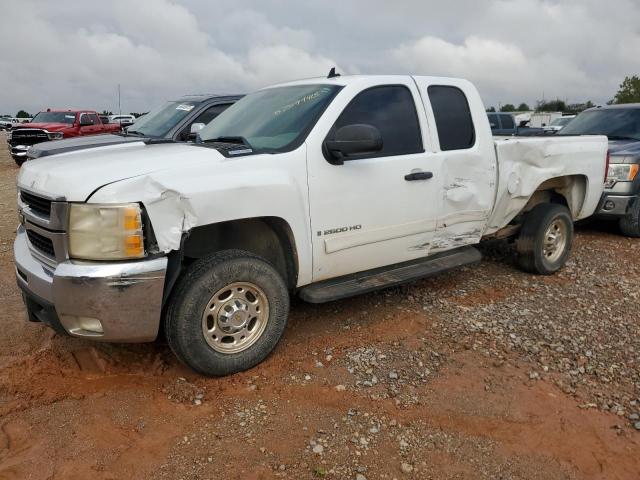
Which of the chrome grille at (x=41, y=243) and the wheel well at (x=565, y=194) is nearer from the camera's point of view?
the chrome grille at (x=41, y=243)

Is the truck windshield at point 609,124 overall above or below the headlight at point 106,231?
above

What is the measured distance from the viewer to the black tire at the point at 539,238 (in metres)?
5.32

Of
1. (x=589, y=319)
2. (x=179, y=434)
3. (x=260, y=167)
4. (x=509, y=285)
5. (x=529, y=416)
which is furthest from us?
(x=509, y=285)

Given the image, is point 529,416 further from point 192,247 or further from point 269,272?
point 192,247

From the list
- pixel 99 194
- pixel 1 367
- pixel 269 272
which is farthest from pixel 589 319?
pixel 1 367

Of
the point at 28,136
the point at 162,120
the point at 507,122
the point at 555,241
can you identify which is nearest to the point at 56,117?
the point at 28,136

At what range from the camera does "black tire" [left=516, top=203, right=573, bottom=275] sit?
17.5 feet

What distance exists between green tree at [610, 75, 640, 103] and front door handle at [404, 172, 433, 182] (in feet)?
143

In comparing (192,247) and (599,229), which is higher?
(192,247)

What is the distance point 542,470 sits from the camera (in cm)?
260

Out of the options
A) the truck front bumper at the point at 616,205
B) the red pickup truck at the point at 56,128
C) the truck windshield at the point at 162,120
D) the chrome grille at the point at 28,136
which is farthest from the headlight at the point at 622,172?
the chrome grille at the point at 28,136

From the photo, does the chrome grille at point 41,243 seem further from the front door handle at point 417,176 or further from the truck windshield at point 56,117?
the truck windshield at point 56,117

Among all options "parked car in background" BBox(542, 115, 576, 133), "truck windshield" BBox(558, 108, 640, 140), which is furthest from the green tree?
"truck windshield" BBox(558, 108, 640, 140)

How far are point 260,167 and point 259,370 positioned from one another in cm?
135
